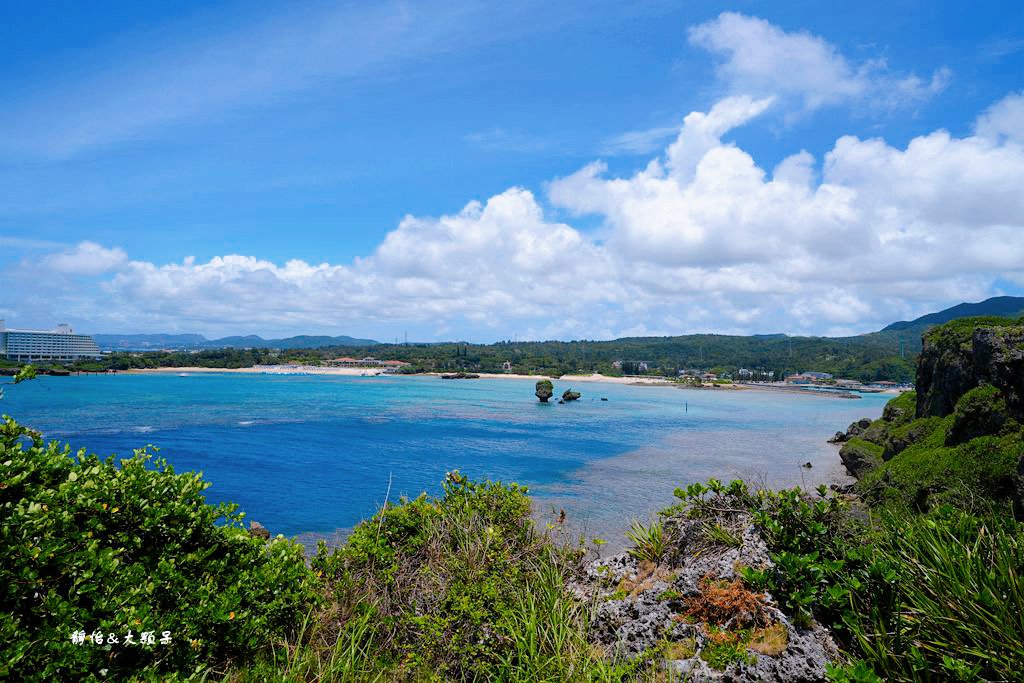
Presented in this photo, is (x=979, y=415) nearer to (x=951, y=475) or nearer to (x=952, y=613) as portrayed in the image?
(x=951, y=475)

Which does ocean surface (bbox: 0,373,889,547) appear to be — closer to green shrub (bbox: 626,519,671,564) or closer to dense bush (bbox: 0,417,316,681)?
dense bush (bbox: 0,417,316,681)

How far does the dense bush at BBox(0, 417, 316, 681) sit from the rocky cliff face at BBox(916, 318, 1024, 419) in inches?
592

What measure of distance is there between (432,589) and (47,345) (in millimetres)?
205460

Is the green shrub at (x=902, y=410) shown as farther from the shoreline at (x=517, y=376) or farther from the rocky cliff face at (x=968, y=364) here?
the shoreline at (x=517, y=376)

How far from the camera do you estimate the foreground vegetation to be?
11.6 feet

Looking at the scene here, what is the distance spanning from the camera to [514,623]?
4.82 m

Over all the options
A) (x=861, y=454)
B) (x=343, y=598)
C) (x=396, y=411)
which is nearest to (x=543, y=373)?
(x=396, y=411)

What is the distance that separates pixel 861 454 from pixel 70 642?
110 ft

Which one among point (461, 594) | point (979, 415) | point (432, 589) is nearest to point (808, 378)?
point (979, 415)

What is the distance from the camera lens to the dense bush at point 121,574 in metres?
3.38

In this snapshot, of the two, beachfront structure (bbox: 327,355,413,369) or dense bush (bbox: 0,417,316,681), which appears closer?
dense bush (bbox: 0,417,316,681)

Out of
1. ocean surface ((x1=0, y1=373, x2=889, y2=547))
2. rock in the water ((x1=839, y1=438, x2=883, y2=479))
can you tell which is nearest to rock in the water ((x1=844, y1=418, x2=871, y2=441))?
ocean surface ((x1=0, y1=373, x2=889, y2=547))

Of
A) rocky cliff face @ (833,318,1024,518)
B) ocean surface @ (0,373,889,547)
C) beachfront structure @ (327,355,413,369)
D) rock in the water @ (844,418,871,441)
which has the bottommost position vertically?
ocean surface @ (0,373,889,547)

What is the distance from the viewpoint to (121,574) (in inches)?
151
